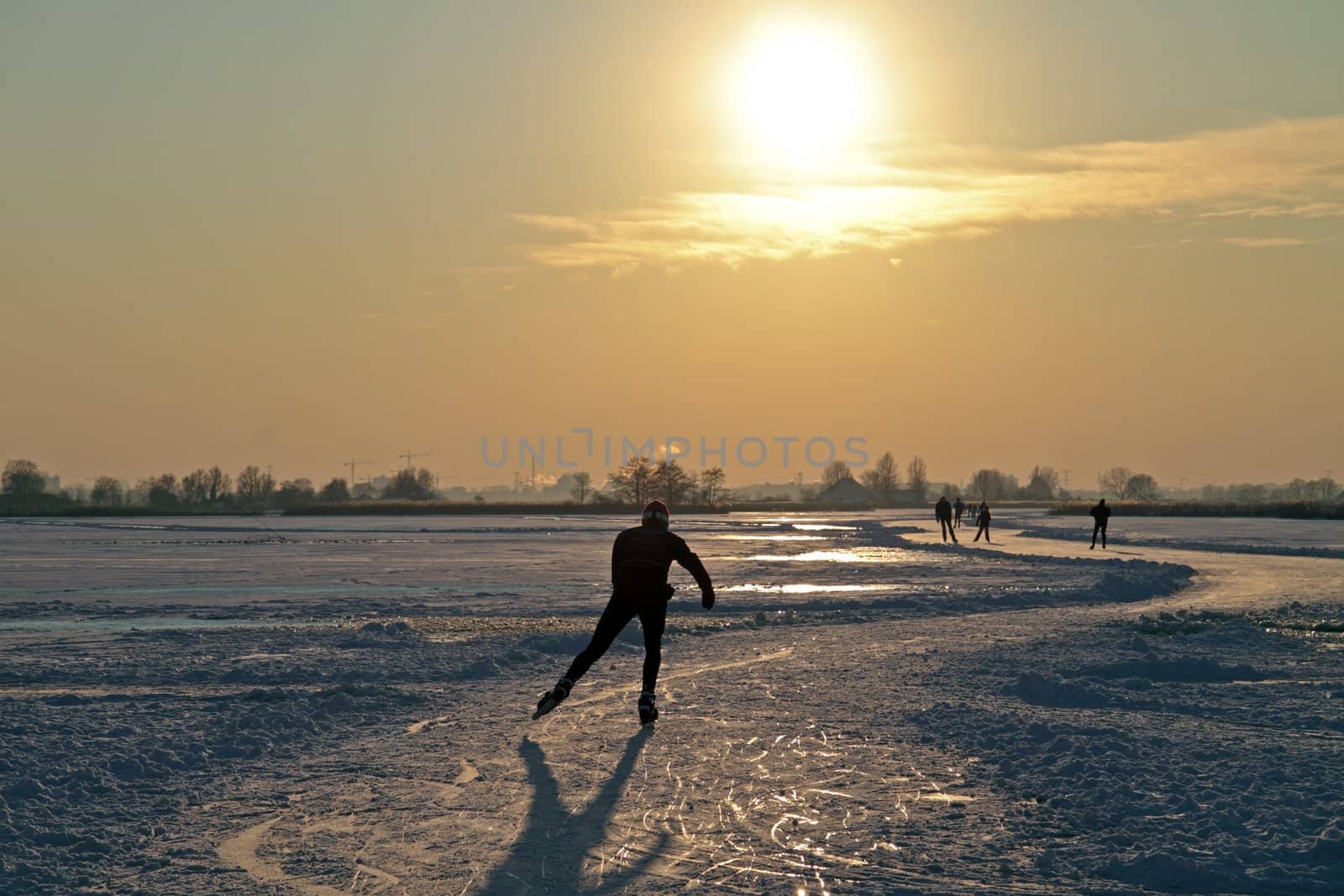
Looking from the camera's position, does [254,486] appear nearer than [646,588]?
No

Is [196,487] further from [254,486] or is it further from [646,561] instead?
[646,561]

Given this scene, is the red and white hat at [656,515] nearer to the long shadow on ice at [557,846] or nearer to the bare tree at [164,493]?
the long shadow on ice at [557,846]

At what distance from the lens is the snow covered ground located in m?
5.86

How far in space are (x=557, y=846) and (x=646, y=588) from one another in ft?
11.5

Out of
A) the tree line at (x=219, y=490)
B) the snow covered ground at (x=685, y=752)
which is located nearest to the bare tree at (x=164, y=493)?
the tree line at (x=219, y=490)

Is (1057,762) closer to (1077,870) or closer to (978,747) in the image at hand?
(978,747)

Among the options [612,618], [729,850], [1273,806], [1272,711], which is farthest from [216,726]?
[1272,711]

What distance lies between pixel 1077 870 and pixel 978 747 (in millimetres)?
2693

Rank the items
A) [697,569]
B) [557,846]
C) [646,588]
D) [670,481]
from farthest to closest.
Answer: [670,481], [697,569], [646,588], [557,846]

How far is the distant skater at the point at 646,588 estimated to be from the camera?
953cm

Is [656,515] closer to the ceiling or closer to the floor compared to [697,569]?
closer to the ceiling

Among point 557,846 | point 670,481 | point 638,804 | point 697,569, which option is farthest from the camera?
point 670,481

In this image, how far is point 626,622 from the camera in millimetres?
9609

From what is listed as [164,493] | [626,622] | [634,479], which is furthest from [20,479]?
[626,622]
